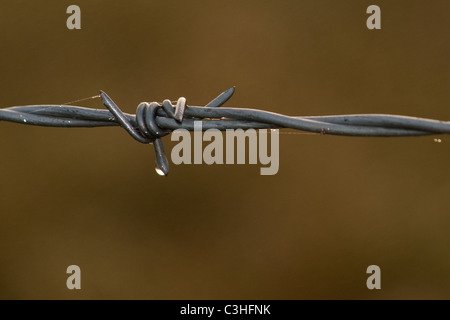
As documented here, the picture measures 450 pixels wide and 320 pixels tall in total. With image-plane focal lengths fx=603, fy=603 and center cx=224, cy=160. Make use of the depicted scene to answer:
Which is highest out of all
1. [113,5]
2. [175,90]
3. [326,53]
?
[113,5]

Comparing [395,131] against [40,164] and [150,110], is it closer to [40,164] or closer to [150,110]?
[150,110]

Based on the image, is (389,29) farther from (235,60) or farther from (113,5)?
(113,5)

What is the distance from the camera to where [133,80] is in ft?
12.4

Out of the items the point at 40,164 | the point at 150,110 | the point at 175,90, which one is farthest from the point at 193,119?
the point at 40,164

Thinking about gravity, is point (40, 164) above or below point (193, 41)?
below

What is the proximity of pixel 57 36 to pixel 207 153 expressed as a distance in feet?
8.82

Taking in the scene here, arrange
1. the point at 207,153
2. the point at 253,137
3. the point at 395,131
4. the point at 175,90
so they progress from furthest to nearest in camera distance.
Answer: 1. the point at 175,90
2. the point at 207,153
3. the point at 253,137
4. the point at 395,131

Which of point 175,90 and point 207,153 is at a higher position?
point 175,90

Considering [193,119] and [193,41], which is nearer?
[193,119]

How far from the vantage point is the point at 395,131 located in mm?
1215

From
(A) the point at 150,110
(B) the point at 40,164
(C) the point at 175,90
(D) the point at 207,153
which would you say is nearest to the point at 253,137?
(D) the point at 207,153

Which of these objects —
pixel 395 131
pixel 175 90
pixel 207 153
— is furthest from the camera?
pixel 175 90

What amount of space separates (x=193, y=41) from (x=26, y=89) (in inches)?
43.3

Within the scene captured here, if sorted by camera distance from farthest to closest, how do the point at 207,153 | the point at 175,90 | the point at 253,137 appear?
the point at 175,90
the point at 207,153
the point at 253,137
